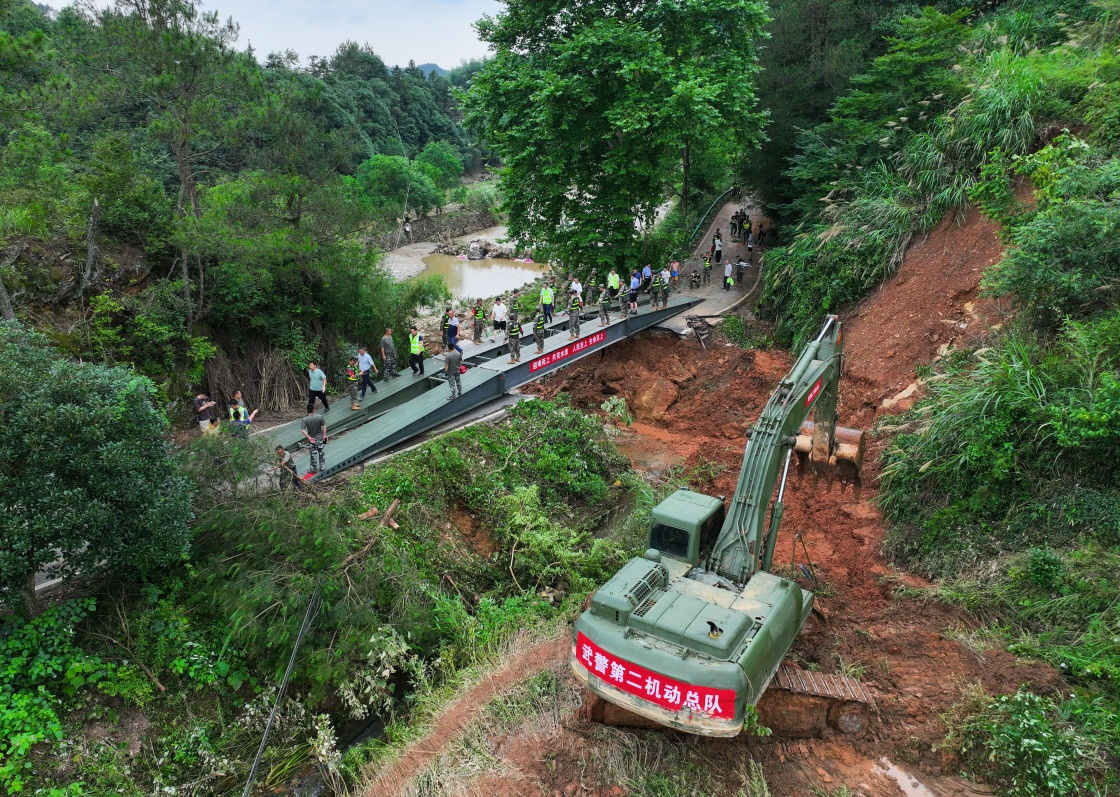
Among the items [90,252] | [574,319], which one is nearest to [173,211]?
[90,252]

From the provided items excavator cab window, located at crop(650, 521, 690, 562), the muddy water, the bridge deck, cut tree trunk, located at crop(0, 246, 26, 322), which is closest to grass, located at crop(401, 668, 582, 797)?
excavator cab window, located at crop(650, 521, 690, 562)

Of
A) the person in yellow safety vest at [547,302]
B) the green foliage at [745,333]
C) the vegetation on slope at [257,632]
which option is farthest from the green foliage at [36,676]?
the green foliage at [745,333]

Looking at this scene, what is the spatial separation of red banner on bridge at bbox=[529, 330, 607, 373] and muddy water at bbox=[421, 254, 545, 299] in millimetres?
18161

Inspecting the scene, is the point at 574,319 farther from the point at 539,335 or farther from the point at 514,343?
the point at 514,343

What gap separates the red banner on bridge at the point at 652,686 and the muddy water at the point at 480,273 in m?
27.9

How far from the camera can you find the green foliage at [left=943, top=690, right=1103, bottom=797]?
6082mm

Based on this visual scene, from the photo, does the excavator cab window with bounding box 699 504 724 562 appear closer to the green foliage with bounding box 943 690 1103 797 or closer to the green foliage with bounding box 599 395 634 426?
the green foliage with bounding box 943 690 1103 797

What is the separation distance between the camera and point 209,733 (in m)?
8.26

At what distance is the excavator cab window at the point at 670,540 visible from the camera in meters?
7.55

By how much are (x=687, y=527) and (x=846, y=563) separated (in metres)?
4.49

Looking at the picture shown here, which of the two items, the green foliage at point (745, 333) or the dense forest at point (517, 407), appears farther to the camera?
the green foliage at point (745, 333)

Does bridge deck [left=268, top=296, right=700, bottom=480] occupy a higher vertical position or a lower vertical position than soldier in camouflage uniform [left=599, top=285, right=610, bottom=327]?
lower

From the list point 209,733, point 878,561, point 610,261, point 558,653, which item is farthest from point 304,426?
point 610,261

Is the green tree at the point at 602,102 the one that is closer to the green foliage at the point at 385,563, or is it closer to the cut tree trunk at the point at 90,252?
the green foliage at the point at 385,563
